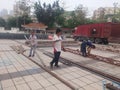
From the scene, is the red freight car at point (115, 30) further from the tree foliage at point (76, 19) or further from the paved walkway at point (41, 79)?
the tree foliage at point (76, 19)

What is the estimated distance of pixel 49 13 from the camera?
131ft

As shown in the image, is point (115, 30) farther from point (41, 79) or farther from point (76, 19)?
point (76, 19)

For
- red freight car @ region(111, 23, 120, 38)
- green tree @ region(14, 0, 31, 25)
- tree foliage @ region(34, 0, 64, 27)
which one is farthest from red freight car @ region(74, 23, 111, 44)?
green tree @ region(14, 0, 31, 25)

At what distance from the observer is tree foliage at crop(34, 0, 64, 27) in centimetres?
3959

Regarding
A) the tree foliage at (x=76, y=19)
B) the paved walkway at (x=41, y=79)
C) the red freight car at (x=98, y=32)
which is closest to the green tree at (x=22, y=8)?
the tree foliage at (x=76, y=19)

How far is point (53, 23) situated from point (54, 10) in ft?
A: 11.2

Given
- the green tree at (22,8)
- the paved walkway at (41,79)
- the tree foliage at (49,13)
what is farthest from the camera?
the green tree at (22,8)

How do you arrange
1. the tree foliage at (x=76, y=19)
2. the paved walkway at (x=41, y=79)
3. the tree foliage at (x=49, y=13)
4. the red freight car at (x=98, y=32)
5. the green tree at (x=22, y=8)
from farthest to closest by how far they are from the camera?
the green tree at (x=22, y=8) → the tree foliage at (x=76, y=19) → the tree foliage at (x=49, y=13) → the red freight car at (x=98, y=32) → the paved walkway at (x=41, y=79)

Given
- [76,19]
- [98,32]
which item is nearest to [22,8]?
[76,19]

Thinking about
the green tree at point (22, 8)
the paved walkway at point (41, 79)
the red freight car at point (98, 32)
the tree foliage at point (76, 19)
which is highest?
the green tree at point (22, 8)

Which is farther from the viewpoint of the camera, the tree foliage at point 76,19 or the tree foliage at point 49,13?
the tree foliage at point 76,19

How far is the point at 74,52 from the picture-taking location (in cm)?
1091

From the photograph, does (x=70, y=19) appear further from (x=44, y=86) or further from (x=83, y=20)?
(x=44, y=86)

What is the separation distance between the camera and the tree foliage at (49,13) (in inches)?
1559
